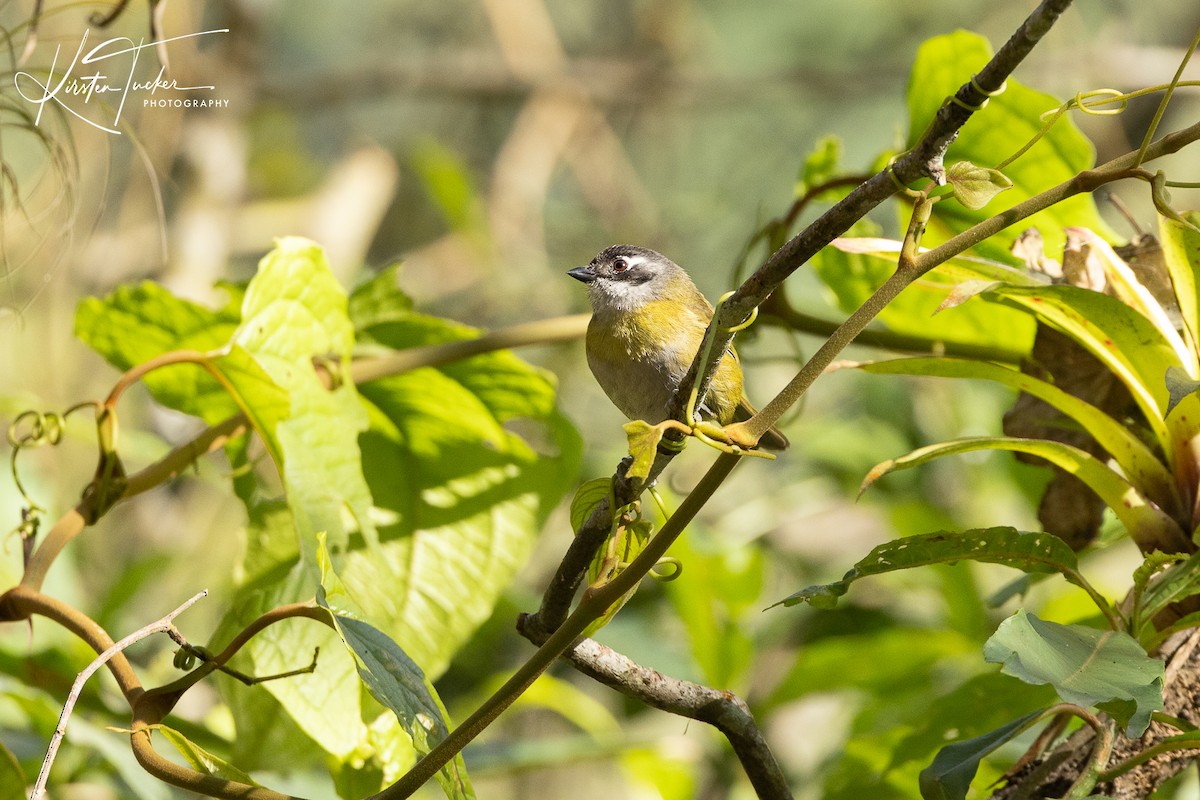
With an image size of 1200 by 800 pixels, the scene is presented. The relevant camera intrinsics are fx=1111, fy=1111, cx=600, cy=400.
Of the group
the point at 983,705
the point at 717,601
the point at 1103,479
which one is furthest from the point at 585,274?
the point at 1103,479

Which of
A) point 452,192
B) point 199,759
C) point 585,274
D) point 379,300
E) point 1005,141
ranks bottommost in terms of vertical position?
point 199,759

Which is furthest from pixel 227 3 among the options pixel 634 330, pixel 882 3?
pixel 882 3

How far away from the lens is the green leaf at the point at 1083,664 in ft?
2.95

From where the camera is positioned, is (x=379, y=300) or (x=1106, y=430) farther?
(x=379, y=300)

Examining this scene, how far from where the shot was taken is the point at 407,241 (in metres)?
6.36

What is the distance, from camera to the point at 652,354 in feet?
6.21

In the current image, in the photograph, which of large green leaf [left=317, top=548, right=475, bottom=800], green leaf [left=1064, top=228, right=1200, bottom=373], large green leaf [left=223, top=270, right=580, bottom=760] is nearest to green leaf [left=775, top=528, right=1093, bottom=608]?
green leaf [left=1064, top=228, right=1200, bottom=373]

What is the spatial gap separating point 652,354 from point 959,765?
957 mm

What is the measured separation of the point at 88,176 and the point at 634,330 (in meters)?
2.17

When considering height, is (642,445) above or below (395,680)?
above

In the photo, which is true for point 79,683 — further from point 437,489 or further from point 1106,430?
point 1106,430

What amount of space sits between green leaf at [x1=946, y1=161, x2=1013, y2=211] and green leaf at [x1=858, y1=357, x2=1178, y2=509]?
404 millimetres

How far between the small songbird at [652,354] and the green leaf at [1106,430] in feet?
1.58

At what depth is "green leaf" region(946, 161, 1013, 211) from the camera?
0.92 metres
